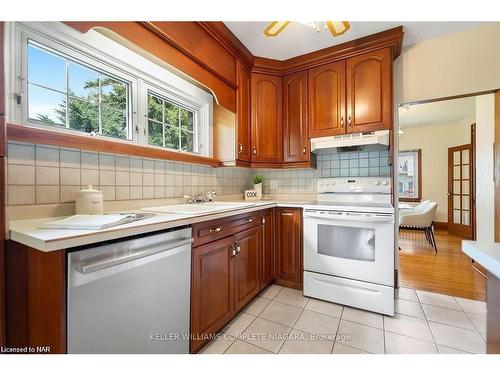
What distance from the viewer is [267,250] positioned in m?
2.17

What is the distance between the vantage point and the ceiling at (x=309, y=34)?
1896 mm

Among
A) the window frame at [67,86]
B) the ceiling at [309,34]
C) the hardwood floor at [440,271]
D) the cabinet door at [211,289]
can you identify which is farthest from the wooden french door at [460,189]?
the window frame at [67,86]

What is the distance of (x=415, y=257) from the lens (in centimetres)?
314

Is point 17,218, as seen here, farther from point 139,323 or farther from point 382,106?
point 382,106

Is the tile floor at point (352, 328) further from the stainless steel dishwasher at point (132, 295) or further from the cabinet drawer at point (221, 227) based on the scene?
the cabinet drawer at point (221, 227)

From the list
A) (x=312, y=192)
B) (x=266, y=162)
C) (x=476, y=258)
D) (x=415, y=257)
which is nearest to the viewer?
(x=476, y=258)

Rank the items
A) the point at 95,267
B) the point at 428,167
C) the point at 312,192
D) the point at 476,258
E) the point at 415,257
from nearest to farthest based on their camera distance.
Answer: the point at 476,258, the point at 95,267, the point at 312,192, the point at 415,257, the point at 428,167

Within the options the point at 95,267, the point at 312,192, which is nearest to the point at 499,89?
the point at 312,192

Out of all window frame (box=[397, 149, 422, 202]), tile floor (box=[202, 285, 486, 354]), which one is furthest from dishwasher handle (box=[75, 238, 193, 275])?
window frame (box=[397, 149, 422, 202])

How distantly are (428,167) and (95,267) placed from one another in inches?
268

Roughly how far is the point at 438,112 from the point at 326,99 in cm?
354

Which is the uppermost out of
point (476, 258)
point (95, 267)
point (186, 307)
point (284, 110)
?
point (284, 110)

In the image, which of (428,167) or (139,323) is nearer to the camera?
(139,323)

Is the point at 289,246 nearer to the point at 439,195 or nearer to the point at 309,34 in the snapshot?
the point at 309,34
